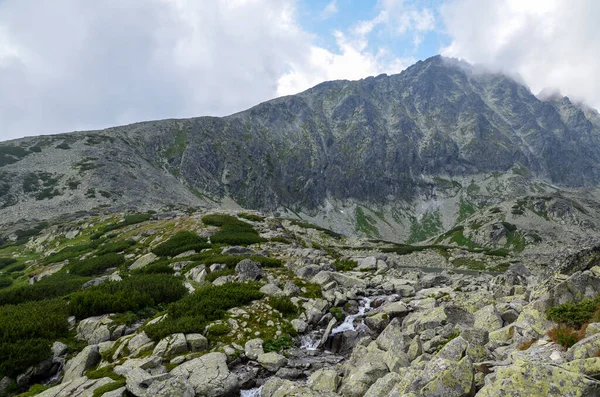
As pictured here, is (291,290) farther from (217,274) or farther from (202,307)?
(217,274)

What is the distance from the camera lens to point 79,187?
110 meters

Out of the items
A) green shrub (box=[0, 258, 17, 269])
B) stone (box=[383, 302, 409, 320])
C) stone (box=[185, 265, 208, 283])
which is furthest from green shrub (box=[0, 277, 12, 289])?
stone (box=[383, 302, 409, 320])

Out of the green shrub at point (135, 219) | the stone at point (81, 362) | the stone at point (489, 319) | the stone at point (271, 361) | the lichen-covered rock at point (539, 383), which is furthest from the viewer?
the green shrub at point (135, 219)

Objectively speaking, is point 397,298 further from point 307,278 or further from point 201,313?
point 201,313

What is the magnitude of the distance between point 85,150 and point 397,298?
157 metres

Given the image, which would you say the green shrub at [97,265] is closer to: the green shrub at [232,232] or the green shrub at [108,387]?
the green shrub at [232,232]

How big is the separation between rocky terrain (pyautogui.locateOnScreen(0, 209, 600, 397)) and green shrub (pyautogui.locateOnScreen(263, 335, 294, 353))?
6 centimetres

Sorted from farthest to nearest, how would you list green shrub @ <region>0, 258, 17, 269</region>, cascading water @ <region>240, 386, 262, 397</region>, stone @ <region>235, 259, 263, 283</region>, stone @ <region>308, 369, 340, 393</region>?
green shrub @ <region>0, 258, 17, 269</region> < stone @ <region>235, 259, 263, 283</region> < cascading water @ <region>240, 386, 262, 397</region> < stone @ <region>308, 369, 340, 393</region>

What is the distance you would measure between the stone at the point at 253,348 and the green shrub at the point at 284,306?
11.8 ft

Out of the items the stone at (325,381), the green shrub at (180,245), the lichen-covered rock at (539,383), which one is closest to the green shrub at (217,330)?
the stone at (325,381)

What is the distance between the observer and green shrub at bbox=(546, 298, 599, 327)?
388 inches

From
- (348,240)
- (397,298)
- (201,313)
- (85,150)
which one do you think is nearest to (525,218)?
(348,240)

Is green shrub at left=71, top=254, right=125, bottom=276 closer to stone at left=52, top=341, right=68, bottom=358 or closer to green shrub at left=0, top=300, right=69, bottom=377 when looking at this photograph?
green shrub at left=0, top=300, right=69, bottom=377

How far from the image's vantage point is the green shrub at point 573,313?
9.84 m
